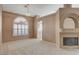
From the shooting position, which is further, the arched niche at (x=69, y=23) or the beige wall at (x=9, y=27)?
the arched niche at (x=69, y=23)

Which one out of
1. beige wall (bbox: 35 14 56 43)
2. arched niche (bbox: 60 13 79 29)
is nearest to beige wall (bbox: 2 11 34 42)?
beige wall (bbox: 35 14 56 43)

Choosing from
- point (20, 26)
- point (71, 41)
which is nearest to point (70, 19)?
point (71, 41)

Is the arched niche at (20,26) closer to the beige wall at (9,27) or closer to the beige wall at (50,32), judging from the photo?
the beige wall at (9,27)

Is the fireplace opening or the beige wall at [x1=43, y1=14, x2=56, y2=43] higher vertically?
the beige wall at [x1=43, y1=14, x2=56, y2=43]

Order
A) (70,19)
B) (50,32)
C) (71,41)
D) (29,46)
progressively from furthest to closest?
(29,46), (50,32), (71,41), (70,19)

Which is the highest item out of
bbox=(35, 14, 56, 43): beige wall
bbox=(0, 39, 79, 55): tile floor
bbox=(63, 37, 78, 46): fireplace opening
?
bbox=(35, 14, 56, 43): beige wall

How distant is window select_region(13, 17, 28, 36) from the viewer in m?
4.38

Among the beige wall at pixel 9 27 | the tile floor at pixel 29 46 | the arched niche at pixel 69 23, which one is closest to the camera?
the beige wall at pixel 9 27

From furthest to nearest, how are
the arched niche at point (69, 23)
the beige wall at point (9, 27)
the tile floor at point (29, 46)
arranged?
the arched niche at point (69, 23) → the tile floor at point (29, 46) → the beige wall at point (9, 27)

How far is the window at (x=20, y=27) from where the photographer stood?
438cm

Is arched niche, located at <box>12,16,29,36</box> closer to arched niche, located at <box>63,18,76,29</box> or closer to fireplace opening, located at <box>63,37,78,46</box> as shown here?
arched niche, located at <box>63,18,76,29</box>

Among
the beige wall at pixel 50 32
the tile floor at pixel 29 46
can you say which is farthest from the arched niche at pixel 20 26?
the beige wall at pixel 50 32

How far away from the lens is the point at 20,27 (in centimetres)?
441

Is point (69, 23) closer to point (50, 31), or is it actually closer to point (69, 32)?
point (69, 32)
